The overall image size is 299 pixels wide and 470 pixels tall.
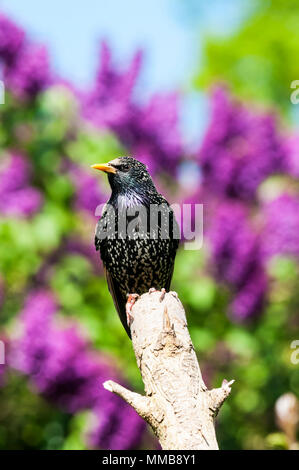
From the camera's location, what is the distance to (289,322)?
4.25 metres

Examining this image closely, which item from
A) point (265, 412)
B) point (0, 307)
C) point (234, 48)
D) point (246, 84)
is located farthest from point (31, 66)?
point (234, 48)

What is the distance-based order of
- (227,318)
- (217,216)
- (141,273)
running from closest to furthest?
1. (141,273)
2. (217,216)
3. (227,318)

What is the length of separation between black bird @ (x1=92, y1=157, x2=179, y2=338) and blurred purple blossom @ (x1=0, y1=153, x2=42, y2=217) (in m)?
1.43

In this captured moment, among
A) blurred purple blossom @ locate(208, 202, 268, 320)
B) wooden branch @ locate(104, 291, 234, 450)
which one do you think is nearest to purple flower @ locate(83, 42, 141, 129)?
blurred purple blossom @ locate(208, 202, 268, 320)

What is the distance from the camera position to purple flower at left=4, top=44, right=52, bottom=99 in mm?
4297

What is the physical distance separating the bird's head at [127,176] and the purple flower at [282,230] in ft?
4.61

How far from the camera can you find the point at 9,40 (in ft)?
14.3

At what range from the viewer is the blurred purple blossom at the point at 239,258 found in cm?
378

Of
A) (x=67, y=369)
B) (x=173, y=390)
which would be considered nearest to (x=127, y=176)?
(x=173, y=390)

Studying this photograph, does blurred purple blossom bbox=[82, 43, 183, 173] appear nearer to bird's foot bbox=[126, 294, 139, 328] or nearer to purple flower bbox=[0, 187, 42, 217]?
purple flower bbox=[0, 187, 42, 217]

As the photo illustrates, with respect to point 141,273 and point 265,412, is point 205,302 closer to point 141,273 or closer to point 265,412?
point 265,412

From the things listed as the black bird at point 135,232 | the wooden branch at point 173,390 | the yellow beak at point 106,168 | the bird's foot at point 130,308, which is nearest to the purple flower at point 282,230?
the black bird at point 135,232

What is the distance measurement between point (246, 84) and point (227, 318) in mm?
9006

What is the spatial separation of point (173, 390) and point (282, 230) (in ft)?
7.16
